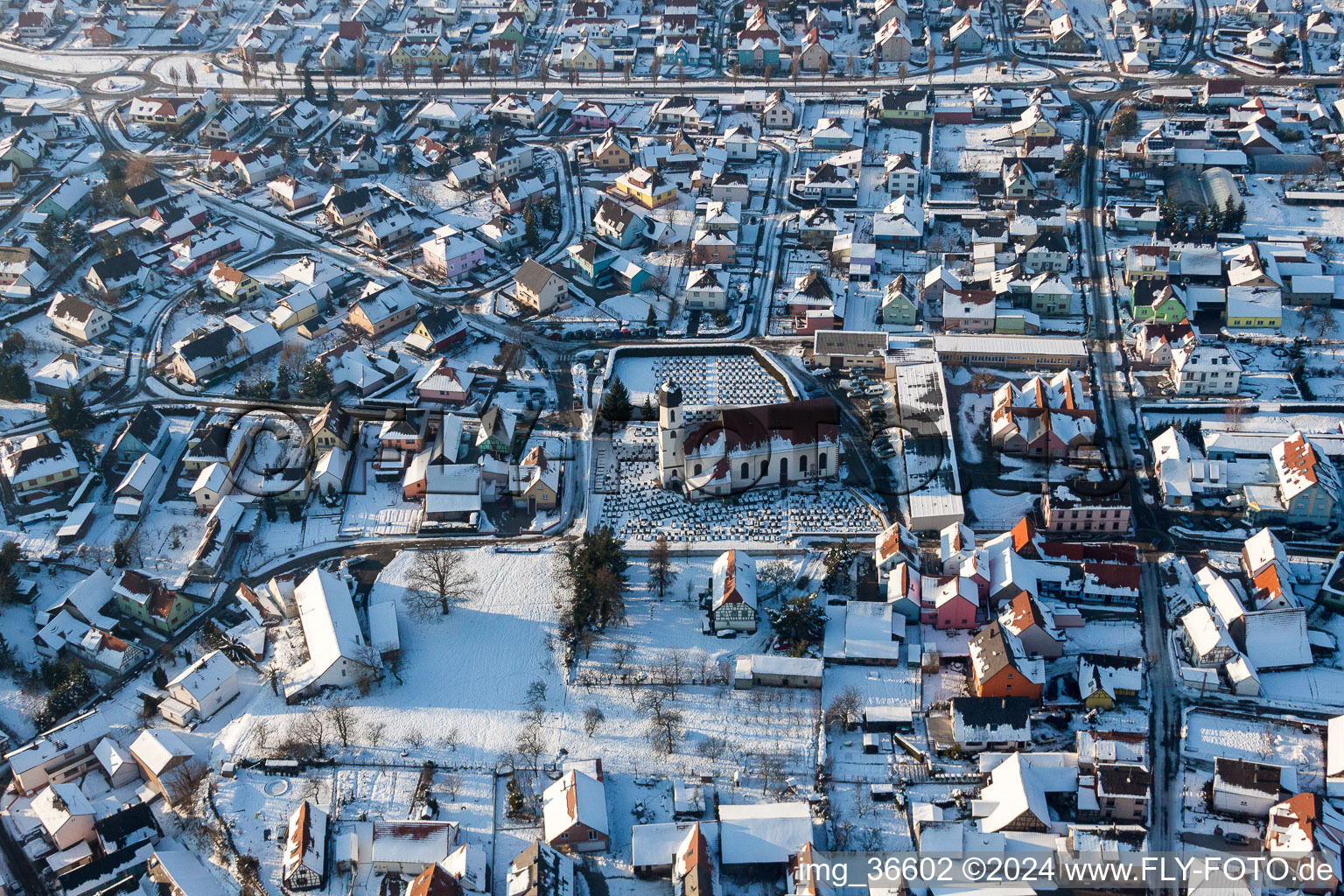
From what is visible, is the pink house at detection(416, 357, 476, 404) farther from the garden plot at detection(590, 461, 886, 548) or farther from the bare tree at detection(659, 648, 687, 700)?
the bare tree at detection(659, 648, 687, 700)

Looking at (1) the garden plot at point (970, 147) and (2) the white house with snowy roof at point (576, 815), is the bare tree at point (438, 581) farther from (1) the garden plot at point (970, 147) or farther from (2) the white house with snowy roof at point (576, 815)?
(1) the garden plot at point (970, 147)

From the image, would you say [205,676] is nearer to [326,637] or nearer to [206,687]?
[206,687]

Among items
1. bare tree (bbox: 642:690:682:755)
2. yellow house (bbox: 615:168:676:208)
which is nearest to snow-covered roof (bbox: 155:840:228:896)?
bare tree (bbox: 642:690:682:755)

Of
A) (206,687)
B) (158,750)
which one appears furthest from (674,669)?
(158,750)

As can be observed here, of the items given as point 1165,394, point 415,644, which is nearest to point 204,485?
point 415,644

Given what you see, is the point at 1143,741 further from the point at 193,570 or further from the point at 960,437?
the point at 193,570

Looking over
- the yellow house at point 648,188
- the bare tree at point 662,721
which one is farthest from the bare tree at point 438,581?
the yellow house at point 648,188

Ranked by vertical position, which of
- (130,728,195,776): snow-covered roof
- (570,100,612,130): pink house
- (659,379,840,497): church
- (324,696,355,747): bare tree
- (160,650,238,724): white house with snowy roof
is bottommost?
(130,728,195,776): snow-covered roof
